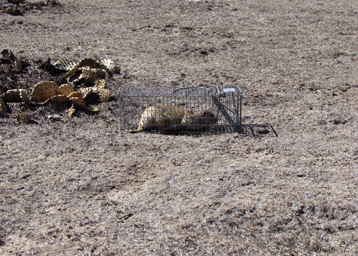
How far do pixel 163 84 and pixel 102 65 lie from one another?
4.71 feet

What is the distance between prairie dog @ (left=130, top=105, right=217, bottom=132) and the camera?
5.52 metres

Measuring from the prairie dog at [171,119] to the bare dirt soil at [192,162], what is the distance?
183 mm

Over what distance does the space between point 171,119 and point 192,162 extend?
3.29 ft

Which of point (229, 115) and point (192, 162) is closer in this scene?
point (192, 162)

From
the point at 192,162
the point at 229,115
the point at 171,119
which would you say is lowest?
the point at 192,162

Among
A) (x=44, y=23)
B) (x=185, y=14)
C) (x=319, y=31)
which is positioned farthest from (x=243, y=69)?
(x=44, y=23)

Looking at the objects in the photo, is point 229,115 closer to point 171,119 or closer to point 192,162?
point 171,119

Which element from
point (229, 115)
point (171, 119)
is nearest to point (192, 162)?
point (171, 119)

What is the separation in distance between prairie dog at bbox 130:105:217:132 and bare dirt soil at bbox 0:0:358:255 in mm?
183

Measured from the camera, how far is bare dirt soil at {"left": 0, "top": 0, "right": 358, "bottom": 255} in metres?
3.49

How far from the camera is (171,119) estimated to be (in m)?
5.57

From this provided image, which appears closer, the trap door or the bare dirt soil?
the bare dirt soil

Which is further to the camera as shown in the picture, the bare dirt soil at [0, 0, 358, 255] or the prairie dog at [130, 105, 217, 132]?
the prairie dog at [130, 105, 217, 132]

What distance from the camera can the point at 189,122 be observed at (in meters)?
5.58
